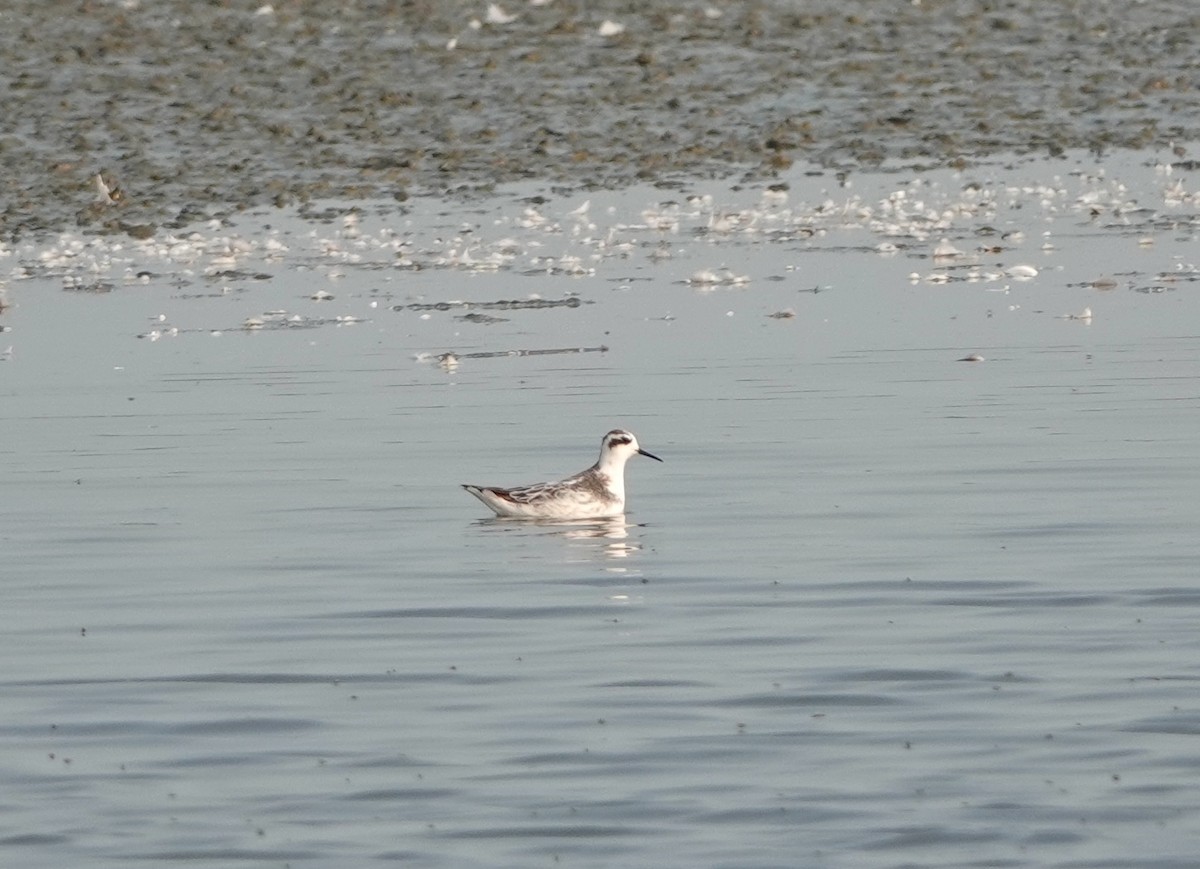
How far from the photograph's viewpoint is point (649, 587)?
13.2m

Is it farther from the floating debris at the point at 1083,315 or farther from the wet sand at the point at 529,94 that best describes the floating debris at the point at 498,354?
the wet sand at the point at 529,94

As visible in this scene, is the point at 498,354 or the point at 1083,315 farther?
the point at 1083,315

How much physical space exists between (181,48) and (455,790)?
27.5m

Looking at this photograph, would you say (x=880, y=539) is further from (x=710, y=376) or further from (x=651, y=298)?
(x=651, y=298)

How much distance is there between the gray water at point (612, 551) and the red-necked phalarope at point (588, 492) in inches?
6.0

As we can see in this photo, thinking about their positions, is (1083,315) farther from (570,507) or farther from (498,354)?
(570,507)

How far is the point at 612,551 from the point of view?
14.5 meters

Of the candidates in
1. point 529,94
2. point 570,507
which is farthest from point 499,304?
point 529,94

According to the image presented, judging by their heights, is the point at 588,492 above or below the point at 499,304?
below

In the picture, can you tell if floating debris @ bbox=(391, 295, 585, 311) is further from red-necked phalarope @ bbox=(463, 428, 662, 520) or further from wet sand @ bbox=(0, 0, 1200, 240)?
red-necked phalarope @ bbox=(463, 428, 662, 520)

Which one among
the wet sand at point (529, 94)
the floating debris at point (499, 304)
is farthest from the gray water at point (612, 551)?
the wet sand at point (529, 94)

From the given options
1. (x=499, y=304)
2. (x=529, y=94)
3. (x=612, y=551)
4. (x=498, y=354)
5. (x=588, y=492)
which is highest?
(x=529, y=94)

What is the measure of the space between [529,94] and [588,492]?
18559 millimetres

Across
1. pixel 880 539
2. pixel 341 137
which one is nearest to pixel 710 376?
pixel 880 539
